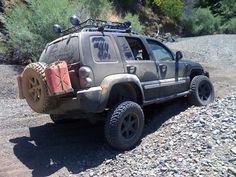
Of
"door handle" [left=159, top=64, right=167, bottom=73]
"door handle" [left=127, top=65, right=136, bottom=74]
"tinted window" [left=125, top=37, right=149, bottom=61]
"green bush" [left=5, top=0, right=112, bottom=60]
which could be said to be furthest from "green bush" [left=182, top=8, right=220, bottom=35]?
"door handle" [left=127, top=65, right=136, bottom=74]

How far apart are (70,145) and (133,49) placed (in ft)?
7.01

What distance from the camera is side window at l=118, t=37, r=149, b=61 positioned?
7.39 metres

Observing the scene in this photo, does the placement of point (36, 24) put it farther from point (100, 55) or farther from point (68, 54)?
point (100, 55)

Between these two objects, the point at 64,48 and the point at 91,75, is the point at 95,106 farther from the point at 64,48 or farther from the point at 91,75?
the point at 64,48

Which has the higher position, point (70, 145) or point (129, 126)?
point (129, 126)

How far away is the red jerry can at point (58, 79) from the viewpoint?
20.6 feet

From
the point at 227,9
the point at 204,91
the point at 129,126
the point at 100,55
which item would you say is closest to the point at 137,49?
the point at 100,55

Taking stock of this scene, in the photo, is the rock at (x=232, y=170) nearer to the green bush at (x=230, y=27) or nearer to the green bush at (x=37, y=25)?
the green bush at (x=37, y=25)

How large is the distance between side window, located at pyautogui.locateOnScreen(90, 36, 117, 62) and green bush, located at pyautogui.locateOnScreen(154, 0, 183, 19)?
2798 centimetres

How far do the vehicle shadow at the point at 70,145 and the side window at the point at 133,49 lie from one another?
1296mm

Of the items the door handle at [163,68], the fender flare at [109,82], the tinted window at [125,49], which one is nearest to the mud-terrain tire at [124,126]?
the fender flare at [109,82]

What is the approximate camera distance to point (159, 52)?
27.2 ft

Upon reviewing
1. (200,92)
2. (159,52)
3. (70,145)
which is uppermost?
(159,52)

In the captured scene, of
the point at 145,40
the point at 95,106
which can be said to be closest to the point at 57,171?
the point at 95,106
